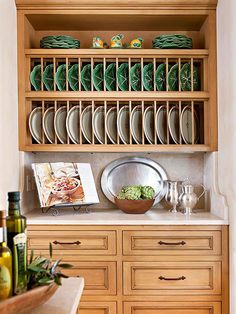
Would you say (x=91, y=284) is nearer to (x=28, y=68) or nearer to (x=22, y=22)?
(x=28, y=68)

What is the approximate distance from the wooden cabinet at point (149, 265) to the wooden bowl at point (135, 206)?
247 mm

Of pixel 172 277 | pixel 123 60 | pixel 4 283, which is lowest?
pixel 172 277

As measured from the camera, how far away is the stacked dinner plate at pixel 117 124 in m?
2.99

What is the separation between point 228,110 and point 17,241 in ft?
5.92

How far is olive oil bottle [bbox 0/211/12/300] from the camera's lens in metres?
1.10

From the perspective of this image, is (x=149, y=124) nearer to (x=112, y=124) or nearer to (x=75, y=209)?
(x=112, y=124)

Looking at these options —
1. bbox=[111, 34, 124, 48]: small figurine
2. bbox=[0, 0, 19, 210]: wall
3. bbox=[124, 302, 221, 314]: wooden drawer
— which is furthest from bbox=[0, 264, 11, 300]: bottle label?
bbox=[111, 34, 124, 48]: small figurine

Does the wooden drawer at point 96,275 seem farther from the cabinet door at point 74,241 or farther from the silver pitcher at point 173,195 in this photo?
the silver pitcher at point 173,195

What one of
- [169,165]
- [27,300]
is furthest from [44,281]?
[169,165]

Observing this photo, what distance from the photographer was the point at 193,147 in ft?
9.71

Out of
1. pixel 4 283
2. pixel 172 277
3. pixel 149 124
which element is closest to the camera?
pixel 4 283

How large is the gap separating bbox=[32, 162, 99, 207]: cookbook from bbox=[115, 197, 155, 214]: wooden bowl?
0.17m

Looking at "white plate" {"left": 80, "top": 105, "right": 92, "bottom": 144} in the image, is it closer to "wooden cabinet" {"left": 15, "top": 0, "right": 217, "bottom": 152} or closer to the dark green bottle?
"wooden cabinet" {"left": 15, "top": 0, "right": 217, "bottom": 152}

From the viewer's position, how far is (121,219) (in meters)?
2.70
